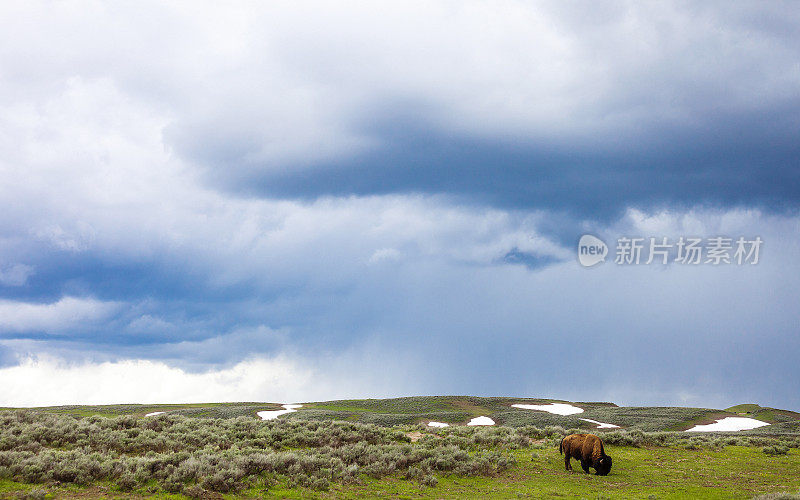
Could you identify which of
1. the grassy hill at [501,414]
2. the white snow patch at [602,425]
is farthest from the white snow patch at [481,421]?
the white snow patch at [602,425]

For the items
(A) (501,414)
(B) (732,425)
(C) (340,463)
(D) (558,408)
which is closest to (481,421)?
(A) (501,414)

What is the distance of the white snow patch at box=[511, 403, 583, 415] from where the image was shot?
6788cm

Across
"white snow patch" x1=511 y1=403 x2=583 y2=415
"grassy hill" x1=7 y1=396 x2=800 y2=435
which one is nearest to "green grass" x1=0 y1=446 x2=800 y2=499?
"grassy hill" x1=7 y1=396 x2=800 y2=435

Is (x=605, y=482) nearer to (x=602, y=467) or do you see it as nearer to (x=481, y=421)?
(x=602, y=467)

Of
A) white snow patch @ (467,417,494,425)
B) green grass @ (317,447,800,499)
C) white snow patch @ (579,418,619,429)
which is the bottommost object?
white snow patch @ (467,417,494,425)

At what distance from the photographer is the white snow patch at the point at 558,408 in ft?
223

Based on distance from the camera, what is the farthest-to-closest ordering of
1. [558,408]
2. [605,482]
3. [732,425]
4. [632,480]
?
[558,408], [732,425], [632,480], [605,482]

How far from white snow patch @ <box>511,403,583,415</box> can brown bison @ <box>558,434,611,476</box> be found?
45.1 m

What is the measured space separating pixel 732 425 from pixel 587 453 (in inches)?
1864

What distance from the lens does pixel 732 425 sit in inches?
2297

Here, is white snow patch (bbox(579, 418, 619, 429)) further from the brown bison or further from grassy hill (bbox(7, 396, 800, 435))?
the brown bison

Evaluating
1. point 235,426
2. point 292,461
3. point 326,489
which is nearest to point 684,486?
point 326,489

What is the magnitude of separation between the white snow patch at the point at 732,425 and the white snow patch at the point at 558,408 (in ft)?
Result: 51.8

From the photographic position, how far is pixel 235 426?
97.9 feet
